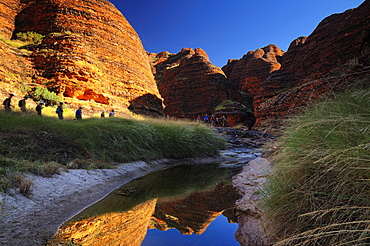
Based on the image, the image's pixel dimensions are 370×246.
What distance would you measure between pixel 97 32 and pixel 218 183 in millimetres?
18384

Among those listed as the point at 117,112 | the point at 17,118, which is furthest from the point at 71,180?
the point at 117,112

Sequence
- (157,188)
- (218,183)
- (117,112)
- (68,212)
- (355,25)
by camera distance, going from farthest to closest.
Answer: (355,25)
(117,112)
(218,183)
(157,188)
(68,212)

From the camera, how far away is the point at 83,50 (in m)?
15.5

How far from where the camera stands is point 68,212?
3000mm

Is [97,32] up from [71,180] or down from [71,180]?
up

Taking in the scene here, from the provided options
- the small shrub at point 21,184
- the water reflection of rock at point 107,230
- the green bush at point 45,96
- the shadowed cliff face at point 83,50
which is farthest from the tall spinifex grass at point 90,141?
the shadowed cliff face at point 83,50

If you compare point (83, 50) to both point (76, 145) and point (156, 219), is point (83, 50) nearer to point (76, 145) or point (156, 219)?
point (76, 145)

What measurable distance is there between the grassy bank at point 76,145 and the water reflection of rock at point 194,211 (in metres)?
2.16

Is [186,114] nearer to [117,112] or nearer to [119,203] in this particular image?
[117,112]

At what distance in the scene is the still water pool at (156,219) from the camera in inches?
94.2

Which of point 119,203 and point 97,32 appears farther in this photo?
point 97,32

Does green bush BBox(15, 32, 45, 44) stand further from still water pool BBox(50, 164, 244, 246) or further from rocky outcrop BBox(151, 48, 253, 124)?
rocky outcrop BBox(151, 48, 253, 124)

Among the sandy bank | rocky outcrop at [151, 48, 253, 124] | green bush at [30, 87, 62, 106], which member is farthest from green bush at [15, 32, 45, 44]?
rocky outcrop at [151, 48, 253, 124]

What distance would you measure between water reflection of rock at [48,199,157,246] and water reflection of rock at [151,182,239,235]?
0.86 feet
